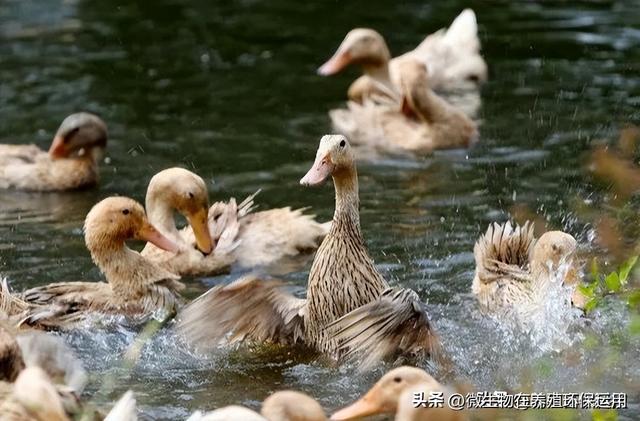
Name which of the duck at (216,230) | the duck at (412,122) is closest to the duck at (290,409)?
the duck at (216,230)

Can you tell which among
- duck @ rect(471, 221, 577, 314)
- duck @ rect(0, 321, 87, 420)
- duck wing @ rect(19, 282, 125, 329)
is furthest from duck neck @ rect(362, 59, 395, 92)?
duck @ rect(0, 321, 87, 420)

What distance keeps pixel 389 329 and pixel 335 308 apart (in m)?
0.48

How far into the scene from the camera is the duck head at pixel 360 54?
1423 centimetres

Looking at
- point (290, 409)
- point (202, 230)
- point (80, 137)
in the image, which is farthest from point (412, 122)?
point (290, 409)

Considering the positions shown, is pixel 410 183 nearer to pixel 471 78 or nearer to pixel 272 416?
pixel 471 78

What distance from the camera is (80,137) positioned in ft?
40.3

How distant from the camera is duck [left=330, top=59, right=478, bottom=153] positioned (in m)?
12.8

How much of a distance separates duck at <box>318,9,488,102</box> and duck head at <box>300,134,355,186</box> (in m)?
5.58

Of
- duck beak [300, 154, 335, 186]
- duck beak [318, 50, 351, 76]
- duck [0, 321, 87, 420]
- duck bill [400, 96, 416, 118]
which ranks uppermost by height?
duck beak [300, 154, 335, 186]

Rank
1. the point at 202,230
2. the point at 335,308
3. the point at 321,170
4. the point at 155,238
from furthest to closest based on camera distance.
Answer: the point at 202,230, the point at 155,238, the point at 335,308, the point at 321,170

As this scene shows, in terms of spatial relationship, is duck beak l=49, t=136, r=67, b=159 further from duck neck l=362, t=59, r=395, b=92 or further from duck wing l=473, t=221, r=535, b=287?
duck wing l=473, t=221, r=535, b=287

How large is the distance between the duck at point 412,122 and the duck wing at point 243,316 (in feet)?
14.8

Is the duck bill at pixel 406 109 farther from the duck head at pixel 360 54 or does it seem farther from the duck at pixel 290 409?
the duck at pixel 290 409

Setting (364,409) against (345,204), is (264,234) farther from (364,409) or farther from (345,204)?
(364,409)
